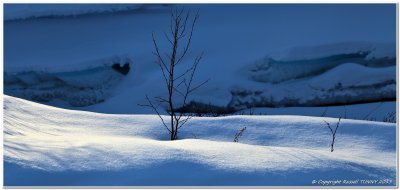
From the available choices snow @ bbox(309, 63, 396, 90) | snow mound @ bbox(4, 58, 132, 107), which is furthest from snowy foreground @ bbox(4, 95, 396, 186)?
snow mound @ bbox(4, 58, 132, 107)

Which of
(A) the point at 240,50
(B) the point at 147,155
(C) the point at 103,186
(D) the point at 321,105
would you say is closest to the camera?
(C) the point at 103,186

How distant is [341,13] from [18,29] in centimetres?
588

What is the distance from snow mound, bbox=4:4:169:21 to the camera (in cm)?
1121

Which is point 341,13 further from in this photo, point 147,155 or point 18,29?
point 147,155

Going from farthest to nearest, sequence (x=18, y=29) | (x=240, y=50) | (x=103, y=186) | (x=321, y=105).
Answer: (x=18, y=29) → (x=240, y=50) → (x=321, y=105) → (x=103, y=186)

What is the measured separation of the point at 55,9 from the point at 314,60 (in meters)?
4.75

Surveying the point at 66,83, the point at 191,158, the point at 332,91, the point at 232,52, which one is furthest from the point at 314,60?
the point at 191,158

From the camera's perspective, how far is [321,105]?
381 inches

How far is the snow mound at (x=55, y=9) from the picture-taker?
11.2 metres

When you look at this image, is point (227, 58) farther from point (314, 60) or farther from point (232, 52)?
point (314, 60)

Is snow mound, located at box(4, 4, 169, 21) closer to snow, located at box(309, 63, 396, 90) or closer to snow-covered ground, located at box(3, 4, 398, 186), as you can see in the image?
snow-covered ground, located at box(3, 4, 398, 186)

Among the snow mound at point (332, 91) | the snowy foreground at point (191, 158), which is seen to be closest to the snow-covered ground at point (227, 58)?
the snow mound at point (332, 91)

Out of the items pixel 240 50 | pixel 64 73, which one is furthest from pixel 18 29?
pixel 240 50

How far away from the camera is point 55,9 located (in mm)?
11289
